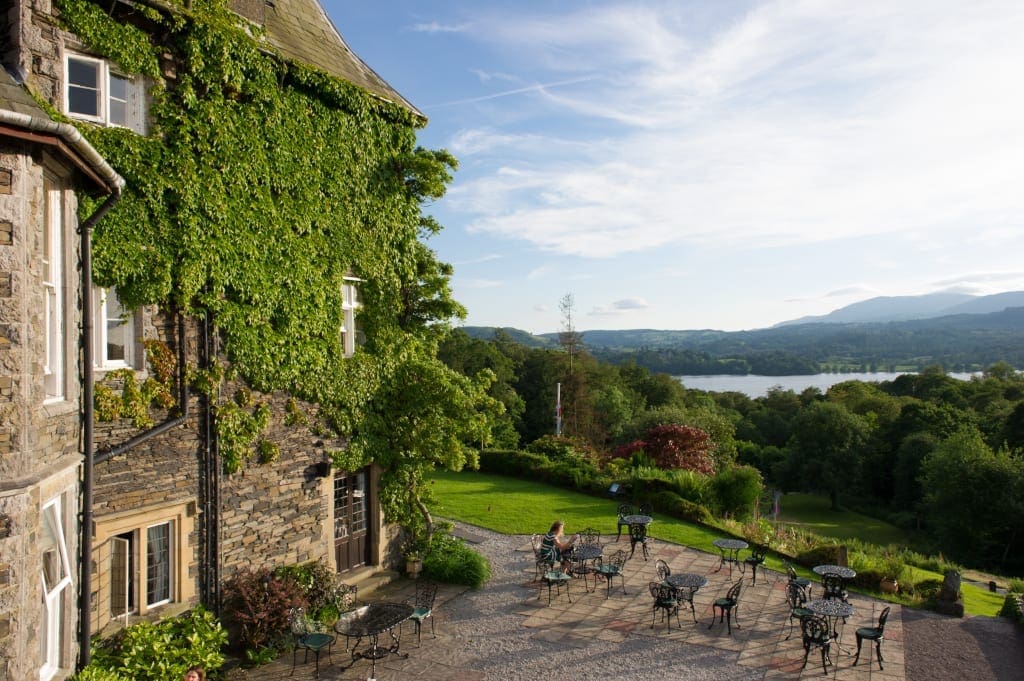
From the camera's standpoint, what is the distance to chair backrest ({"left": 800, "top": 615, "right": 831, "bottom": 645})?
34.3 ft

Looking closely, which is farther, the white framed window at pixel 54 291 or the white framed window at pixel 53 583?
the white framed window at pixel 54 291

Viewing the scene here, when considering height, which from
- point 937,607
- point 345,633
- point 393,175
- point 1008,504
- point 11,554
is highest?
point 393,175

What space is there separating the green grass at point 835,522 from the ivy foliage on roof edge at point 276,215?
30787 mm

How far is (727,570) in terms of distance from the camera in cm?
1538

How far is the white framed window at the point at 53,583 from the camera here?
7016mm

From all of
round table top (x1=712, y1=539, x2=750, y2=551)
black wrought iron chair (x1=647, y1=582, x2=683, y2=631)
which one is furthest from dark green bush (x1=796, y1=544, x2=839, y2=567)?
black wrought iron chair (x1=647, y1=582, x2=683, y2=631)

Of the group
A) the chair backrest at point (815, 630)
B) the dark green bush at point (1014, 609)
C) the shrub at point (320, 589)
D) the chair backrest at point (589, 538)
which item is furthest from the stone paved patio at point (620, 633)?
the dark green bush at point (1014, 609)

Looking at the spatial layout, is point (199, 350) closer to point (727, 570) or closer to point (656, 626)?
point (656, 626)

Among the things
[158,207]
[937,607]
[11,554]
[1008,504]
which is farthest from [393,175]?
[1008,504]

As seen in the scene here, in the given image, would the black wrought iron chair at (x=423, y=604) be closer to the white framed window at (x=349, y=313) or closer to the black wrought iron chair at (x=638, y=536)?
the white framed window at (x=349, y=313)

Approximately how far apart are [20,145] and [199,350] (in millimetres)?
4703

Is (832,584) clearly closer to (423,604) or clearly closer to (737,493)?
(423,604)

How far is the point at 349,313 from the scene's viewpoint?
13625 mm

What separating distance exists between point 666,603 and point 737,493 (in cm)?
1077
